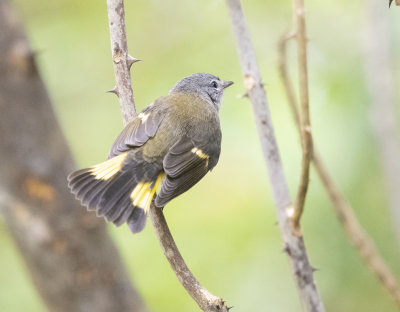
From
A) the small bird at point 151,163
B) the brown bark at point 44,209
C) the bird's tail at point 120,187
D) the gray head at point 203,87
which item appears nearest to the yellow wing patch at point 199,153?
the small bird at point 151,163

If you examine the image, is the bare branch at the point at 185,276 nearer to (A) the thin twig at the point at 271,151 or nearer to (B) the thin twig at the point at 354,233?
(A) the thin twig at the point at 271,151

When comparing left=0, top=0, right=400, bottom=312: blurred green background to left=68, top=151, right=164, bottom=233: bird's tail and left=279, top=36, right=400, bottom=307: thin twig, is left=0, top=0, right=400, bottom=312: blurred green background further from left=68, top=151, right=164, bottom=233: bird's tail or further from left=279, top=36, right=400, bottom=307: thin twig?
left=68, top=151, right=164, bottom=233: bird's tail

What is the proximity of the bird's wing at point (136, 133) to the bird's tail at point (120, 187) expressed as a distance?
44 mm

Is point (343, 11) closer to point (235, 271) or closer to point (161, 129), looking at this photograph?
point (235, 271)

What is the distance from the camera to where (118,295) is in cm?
375

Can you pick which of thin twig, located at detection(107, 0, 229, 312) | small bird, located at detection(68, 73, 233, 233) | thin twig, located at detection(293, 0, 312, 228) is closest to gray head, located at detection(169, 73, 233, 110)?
small bird, located at detection(68, 73, 233, 233)

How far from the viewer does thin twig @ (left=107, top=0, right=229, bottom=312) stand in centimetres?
213

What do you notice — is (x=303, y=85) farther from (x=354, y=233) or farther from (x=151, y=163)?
(x=151, y=163)

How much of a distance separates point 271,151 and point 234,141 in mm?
2399

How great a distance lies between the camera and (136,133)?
2.92 m

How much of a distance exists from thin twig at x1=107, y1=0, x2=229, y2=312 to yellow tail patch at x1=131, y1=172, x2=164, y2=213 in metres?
0.04

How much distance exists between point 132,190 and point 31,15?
3.60 metres

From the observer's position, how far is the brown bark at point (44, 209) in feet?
12.0

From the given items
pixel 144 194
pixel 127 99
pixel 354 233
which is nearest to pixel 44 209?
pixel 144 194
